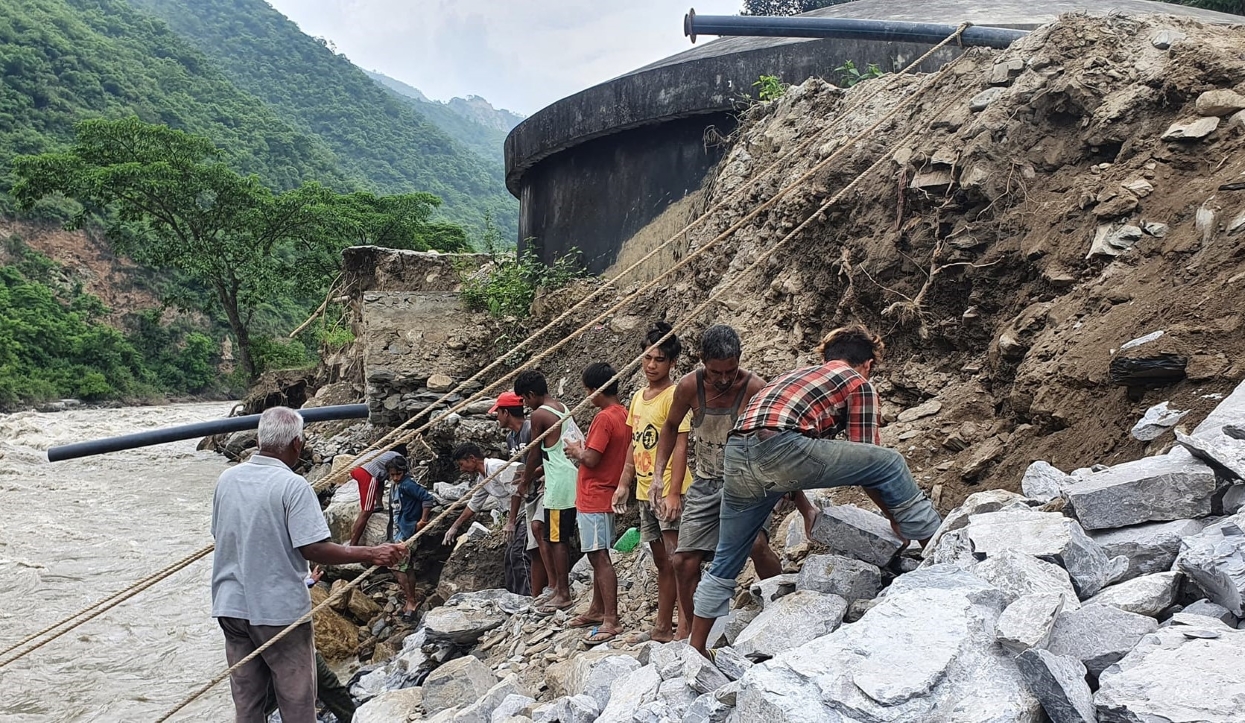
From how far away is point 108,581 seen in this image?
409 inches

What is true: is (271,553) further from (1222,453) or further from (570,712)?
(1222,453)

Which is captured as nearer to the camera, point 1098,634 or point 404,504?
point 1098,634

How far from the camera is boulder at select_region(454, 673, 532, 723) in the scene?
3988mm

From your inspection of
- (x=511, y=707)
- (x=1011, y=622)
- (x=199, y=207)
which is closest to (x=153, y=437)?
(x=511, y=707)

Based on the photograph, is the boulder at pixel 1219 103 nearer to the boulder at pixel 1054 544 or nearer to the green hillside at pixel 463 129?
the boulder at pixel 1054 544

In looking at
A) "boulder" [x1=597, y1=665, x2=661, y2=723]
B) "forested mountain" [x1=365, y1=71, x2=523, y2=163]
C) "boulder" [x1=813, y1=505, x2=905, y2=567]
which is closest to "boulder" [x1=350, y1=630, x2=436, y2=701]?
"boulder" [x1=597, y1=665, x2=661, y2=723]

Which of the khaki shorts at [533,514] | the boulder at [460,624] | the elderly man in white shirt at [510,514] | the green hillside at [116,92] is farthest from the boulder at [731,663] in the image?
the green hillside at [116,92]

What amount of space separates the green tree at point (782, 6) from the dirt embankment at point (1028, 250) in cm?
1948

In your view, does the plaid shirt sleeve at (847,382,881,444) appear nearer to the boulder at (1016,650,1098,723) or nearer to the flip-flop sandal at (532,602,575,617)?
the boulder at (1016,650,1098,723)

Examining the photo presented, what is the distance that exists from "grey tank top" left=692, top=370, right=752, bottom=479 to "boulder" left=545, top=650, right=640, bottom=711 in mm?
757

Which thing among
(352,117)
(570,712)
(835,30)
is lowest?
(570,712)

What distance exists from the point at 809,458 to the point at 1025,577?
74 centimetres

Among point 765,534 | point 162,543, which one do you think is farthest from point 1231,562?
point 162,543

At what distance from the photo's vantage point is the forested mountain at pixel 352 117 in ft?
206
